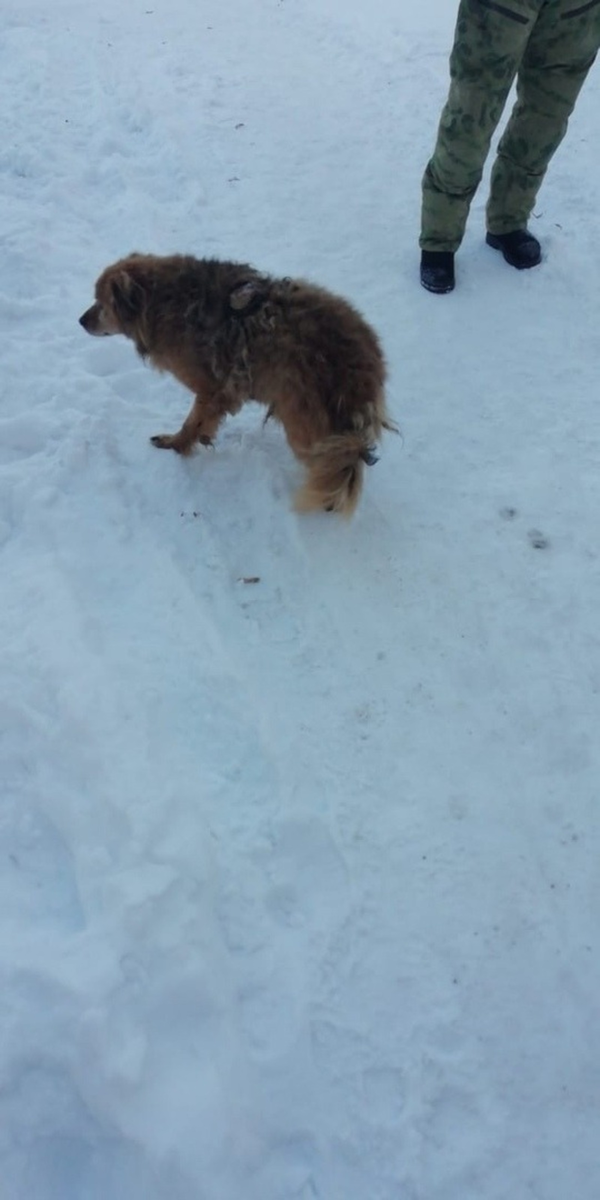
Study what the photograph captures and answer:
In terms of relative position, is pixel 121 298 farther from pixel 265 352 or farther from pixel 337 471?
pixel 337 471

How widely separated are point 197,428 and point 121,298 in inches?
23.2

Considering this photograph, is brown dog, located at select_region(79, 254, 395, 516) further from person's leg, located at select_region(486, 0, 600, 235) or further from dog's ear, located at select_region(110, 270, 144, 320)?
person's leg, located at select_region(486, 0, 600, 235)

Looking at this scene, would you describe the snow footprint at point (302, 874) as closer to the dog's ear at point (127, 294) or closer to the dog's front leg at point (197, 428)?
the dog's front leg at point (197, 428)

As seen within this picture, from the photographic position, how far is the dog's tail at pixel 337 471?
2861 mm

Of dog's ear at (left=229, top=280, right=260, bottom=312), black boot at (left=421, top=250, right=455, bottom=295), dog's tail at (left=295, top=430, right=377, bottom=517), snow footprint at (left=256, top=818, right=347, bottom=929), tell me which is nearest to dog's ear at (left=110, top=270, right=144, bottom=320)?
dog's ear at (left=229, top=280, right=260, bottom=312)

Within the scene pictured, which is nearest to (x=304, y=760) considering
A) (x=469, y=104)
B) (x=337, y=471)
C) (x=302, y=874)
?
(x=302, y=874)

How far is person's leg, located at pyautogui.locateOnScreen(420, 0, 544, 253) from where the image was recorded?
336cm

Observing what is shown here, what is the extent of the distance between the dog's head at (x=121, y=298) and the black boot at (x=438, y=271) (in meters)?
1.62

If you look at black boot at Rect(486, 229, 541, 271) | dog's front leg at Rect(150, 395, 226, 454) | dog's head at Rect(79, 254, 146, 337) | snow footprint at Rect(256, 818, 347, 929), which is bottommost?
snow footprint at Rect(256, 818, 347, 929)

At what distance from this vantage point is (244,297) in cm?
302

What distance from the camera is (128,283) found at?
10.3 feet

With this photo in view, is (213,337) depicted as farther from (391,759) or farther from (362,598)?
(391,759)

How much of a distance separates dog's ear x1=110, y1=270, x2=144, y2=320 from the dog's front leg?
429mm

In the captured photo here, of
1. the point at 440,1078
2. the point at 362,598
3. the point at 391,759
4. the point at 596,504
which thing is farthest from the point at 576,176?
the point at 440,1078
